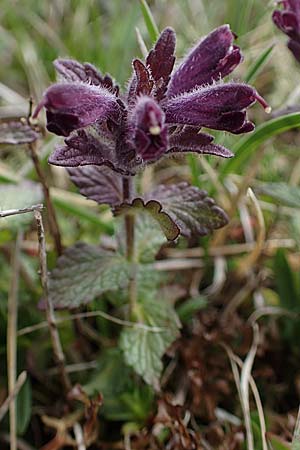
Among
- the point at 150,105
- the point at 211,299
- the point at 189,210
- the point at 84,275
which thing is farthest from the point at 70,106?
the point at 211,299

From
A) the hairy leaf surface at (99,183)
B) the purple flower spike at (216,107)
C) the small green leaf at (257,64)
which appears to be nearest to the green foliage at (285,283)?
the small green leaf at (257,64)

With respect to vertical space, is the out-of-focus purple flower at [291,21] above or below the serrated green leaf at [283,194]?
above

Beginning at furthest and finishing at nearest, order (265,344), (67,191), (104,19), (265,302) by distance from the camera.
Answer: (104,19) < (67,191) < (265,302) < (265,344)

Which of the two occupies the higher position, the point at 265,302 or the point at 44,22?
the point at 44,22

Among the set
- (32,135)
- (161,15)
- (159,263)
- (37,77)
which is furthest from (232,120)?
(161,15)

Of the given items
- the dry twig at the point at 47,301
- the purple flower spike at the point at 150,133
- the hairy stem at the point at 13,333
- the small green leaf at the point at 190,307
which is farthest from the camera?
the small green leaf at the point at 190,307

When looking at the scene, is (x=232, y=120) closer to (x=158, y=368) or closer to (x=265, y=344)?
(x=158, y=368)

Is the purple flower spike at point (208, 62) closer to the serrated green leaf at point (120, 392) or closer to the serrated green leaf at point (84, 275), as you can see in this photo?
the serrated green leaf at point (84, 275)

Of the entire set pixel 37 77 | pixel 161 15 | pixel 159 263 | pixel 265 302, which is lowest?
pixel 265 302
